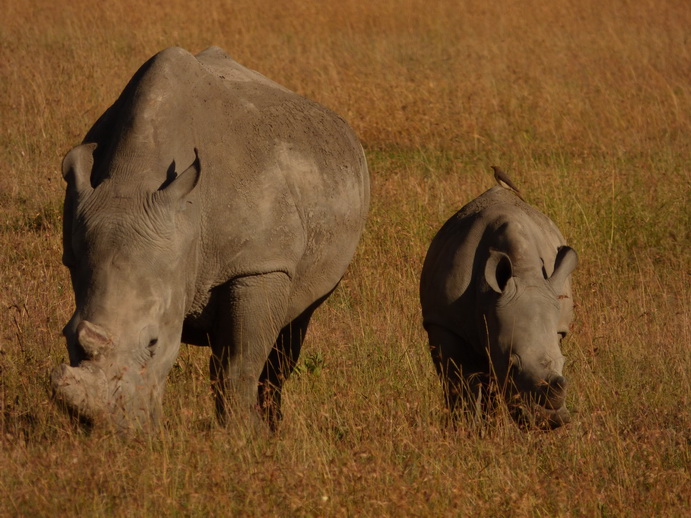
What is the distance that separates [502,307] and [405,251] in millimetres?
3388

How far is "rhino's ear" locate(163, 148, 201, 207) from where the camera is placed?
4.46 metres

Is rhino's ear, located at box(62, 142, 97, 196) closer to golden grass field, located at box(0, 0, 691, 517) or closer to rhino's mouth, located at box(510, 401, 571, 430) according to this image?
golden grass field, located at box(0, 0, 691, 517)

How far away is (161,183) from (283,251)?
77 centimetres

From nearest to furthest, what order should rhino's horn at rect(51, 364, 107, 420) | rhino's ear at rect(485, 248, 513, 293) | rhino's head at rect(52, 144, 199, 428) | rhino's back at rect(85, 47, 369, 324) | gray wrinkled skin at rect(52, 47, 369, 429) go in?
rhino's horn at rect(51, 364, 107, 420), rhino's head at rect(52, 144, 199, 428), gray wrinkled skin at rect(52, 47, 369, 429), rhino's back at rect(85, 47, 369, 324), rhino's ear at rect(485, 248, 513, 293)

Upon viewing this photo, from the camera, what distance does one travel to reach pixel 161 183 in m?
4.62

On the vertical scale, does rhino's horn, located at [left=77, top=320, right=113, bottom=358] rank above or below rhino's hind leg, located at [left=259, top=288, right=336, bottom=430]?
above

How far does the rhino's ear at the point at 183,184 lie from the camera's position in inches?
176

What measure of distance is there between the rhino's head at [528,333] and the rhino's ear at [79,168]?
184 centimetres

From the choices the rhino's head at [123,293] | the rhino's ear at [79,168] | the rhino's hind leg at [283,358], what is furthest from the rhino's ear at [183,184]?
the rhino's hind leg at [283,358]

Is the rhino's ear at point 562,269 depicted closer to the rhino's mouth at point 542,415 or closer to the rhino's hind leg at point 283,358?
the rhino's mouth at point 542,415

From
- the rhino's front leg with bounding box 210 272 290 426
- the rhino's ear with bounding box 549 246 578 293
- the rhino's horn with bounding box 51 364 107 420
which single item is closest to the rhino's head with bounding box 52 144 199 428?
the rhino's horn with bounding box 51 364 107 420

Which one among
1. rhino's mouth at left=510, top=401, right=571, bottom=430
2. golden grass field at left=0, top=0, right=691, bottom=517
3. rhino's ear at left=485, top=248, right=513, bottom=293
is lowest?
golden grass field at left=0, top=0, right=691, bottom=517

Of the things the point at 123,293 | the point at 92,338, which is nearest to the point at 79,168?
the point at 123,293

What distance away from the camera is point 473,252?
5.54 m
